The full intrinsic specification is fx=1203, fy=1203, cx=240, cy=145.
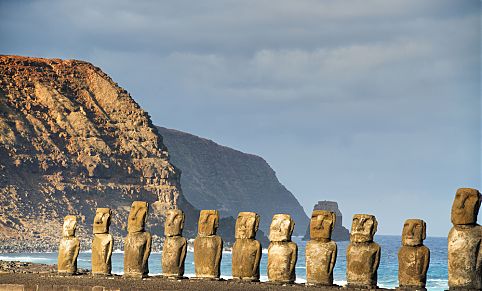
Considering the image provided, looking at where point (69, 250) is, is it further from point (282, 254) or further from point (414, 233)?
point (414, 233)

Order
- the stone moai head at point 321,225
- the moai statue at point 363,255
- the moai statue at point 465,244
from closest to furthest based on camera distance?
the moai statue at point 465,244, the moai statue at point 363,255, the stone moai head at point 321,225

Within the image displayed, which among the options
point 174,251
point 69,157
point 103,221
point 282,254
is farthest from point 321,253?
point 69,157

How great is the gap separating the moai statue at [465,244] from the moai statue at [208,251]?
601cm

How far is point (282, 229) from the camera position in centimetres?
2464

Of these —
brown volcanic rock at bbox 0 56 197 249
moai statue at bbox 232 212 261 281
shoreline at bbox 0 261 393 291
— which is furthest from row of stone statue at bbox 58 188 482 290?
brown volcanic rock at bbox 0 56 197 249

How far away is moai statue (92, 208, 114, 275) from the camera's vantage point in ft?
89.9

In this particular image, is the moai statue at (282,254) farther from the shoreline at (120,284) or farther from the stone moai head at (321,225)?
the stone moai head at (321,225)

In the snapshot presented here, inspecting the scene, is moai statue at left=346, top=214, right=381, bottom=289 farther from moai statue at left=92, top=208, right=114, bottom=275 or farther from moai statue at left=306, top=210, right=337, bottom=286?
moai statue at left=92, top=208, right=114, bottom=275

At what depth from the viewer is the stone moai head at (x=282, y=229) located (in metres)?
24.6

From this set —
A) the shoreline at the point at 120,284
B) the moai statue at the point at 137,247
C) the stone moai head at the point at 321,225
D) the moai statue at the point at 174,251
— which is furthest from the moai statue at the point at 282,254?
the moai statue at the point at 137,247

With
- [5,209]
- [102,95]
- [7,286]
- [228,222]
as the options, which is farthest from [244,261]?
[228,222]

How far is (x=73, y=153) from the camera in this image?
139 m

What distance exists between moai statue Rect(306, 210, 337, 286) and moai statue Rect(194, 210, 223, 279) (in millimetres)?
2628

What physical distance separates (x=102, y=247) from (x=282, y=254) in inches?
192
